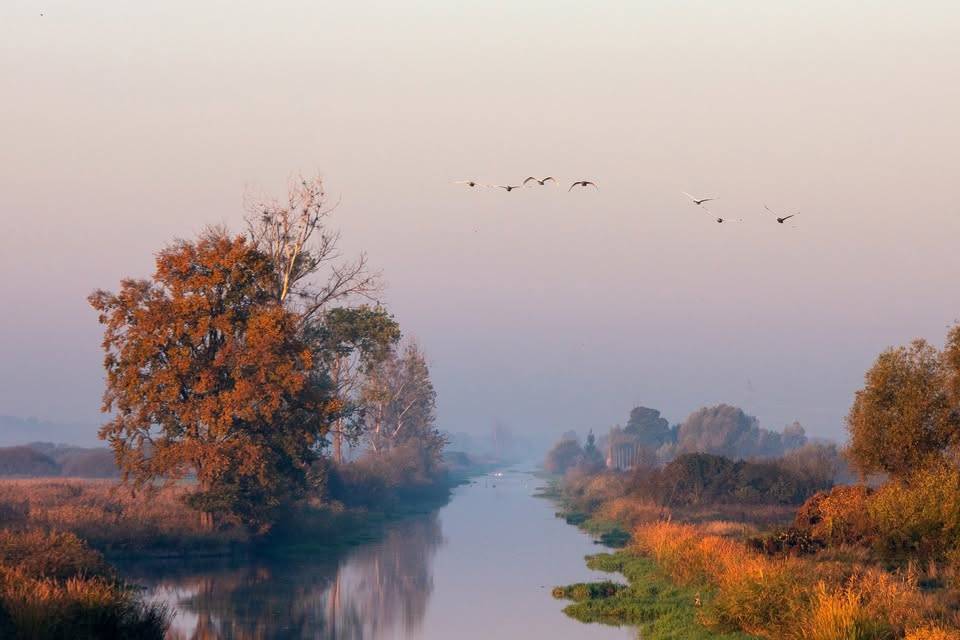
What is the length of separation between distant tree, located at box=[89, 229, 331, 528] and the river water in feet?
13.3

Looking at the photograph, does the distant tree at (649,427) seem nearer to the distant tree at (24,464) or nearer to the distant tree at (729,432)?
the distant tree at (729,432)

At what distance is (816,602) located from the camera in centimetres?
2439

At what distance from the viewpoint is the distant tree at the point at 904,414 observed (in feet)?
132

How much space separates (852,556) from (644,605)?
596 centimetres

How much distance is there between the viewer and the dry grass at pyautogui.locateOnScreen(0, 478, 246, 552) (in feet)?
135

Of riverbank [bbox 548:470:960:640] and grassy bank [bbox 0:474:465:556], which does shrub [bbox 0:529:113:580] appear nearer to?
grassy bank [bbox 0:474:465:556]

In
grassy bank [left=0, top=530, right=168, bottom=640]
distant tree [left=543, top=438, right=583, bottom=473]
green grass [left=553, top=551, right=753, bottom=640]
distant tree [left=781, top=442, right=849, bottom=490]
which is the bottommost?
green grass [left=553, top=551, right=753, bottom=640]

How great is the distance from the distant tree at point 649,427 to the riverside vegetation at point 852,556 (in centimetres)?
13914

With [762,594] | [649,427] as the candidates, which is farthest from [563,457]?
[762,594]

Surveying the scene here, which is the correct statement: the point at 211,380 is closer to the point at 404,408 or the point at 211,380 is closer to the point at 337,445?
the point at 337,445

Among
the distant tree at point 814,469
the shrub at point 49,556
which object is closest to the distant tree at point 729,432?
the distant tree at point 814,469

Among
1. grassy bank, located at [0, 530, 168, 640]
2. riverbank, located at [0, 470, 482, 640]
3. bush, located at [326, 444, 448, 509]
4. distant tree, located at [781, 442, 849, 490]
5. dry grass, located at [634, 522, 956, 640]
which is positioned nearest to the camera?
grassy bank, located at [0, 530, 168, 640]

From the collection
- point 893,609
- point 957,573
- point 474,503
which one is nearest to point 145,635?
point 893,609

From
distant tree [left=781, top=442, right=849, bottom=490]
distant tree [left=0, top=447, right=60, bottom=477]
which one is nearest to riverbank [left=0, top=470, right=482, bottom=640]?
distant tree [left=781, top=442, right=849, bottom=490]
